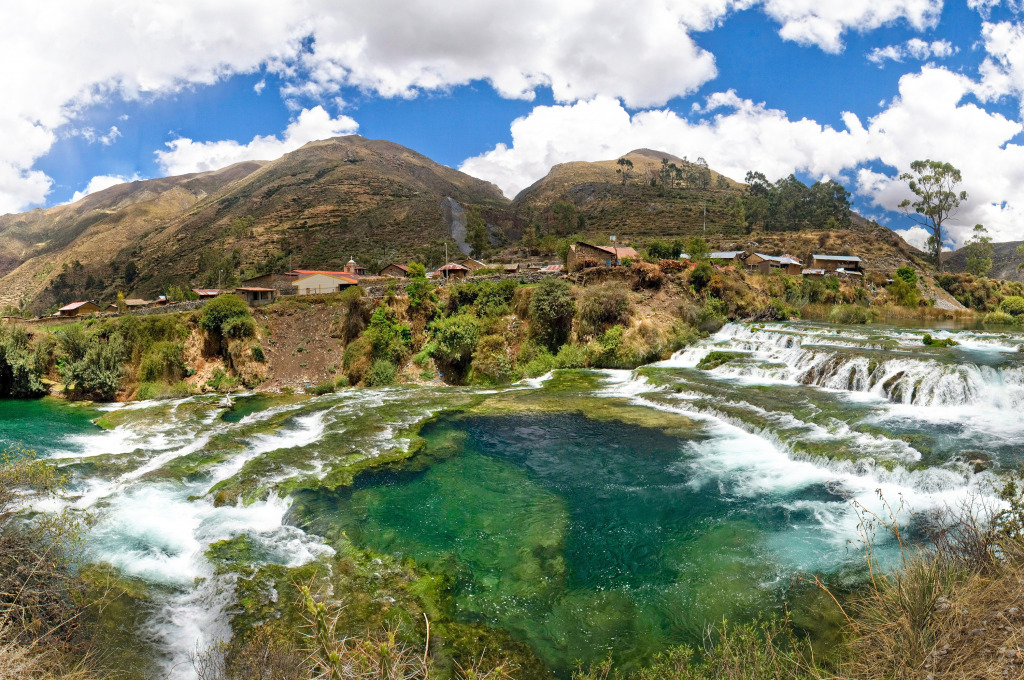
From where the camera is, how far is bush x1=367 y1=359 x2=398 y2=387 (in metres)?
27.6

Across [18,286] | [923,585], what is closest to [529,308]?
[923,585]

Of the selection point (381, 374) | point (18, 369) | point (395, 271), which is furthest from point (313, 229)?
point (381, 374)

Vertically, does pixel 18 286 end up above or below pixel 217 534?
above

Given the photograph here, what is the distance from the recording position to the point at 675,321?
30297mm

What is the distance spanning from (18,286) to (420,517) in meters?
153

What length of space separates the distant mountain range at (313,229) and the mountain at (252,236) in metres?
0.35

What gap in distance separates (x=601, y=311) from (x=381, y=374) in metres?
13.3

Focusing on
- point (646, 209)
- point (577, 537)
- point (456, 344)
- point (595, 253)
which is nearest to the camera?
point (577, 537)

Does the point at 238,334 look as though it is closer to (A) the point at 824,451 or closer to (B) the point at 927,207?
(A) the point at 824,451

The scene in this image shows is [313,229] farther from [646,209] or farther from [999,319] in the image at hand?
[999,319]

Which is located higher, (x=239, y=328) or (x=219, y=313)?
(x=219, y=313)

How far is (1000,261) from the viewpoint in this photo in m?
137

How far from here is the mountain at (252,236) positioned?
306 feet

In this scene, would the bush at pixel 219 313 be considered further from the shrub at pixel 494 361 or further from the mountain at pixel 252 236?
→ the mountain at pixel 252 236
